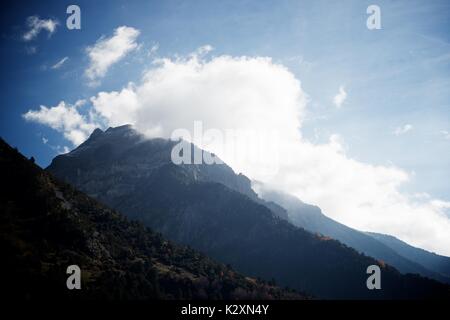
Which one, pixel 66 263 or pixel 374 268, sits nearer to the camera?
pixel 66 263

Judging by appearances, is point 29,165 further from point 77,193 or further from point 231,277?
point 231,277

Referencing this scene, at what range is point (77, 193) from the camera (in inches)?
6407

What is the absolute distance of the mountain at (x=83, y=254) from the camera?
8494cm

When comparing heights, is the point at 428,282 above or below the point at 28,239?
below

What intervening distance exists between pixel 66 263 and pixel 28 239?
678 inches

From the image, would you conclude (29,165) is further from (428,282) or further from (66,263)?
(428,282)

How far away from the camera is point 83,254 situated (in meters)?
118

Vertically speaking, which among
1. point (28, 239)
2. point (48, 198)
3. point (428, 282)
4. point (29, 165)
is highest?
point (29, 165)

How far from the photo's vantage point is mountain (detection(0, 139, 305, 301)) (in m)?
84.9
